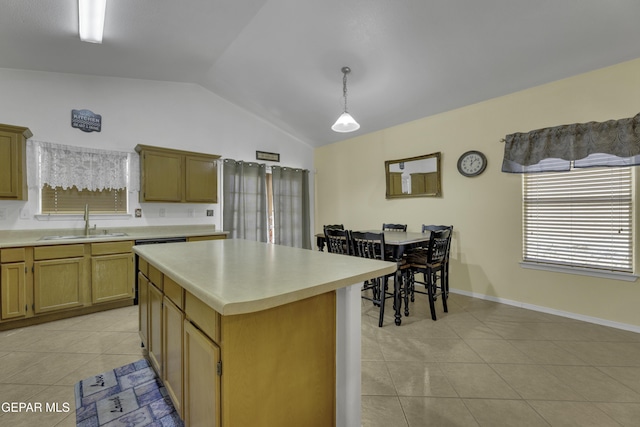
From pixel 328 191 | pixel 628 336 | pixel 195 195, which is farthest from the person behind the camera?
pixel 328 191

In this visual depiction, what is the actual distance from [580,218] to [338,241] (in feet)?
8.28

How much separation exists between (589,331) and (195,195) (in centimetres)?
478

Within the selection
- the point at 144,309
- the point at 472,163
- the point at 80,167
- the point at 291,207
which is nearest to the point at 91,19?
the point at 80,167

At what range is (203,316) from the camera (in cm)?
105

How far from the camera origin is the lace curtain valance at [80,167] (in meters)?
3.25

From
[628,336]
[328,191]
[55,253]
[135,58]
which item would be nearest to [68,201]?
[55,253]

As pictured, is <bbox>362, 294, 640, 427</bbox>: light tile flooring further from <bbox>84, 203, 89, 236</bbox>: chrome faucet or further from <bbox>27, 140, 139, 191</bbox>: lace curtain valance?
<bbox>27, 140, 139, 191</bbox>: lace curtain valance

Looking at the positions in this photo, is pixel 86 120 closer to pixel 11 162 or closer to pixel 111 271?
pixel 11 162

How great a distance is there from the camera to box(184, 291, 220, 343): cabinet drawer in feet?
3.14

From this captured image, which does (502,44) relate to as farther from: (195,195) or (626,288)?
(195,195)

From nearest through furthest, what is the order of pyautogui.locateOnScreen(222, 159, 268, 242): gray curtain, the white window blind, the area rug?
the area rug, the white window blind, pyautogui.locateOnScreen(222, 159, 268, 242): gray curtain

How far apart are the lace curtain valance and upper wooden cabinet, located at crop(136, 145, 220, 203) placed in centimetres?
24

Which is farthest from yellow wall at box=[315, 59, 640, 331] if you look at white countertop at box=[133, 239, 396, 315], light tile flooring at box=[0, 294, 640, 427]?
white countertop at box=[133, 239, 396, 315]

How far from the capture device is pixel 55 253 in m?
2.88
